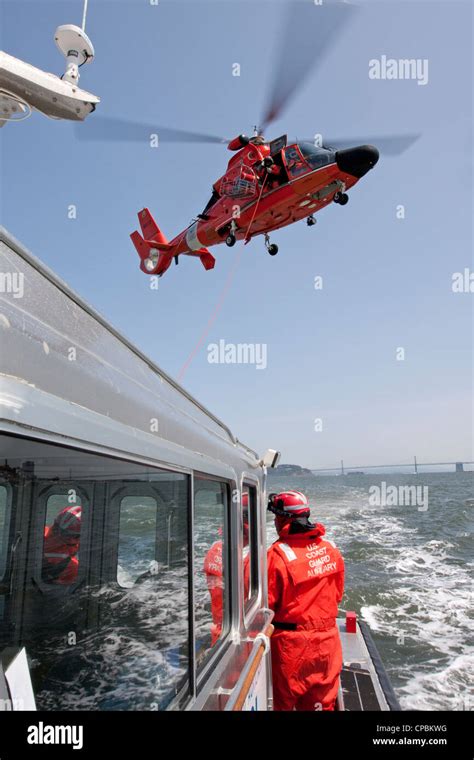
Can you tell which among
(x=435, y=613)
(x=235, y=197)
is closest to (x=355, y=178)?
(x=235, y=197)

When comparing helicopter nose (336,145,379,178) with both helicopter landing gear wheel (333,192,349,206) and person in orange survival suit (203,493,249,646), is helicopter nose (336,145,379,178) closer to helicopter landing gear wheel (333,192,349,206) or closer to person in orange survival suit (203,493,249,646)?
helicopter landing gear wheel (333,192,349,206)

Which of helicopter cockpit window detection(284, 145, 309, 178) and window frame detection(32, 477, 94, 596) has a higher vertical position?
helicopter cockpit window detection(284, 145, 309, 178)

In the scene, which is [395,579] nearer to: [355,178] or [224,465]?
[355,178]

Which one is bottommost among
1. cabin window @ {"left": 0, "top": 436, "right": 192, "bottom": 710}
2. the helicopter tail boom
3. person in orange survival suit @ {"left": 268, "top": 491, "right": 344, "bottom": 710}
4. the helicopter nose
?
person in orange survival suit @ {"left": 268, "top": 491, "right": 344, "bottom": 710}

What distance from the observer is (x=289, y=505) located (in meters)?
3.21

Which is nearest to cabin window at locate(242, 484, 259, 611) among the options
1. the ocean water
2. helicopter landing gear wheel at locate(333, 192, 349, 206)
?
the ocean water

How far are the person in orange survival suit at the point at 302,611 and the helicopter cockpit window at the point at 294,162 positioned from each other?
9134mm

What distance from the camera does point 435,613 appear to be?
31.7 feet

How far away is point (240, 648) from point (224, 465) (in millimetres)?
972

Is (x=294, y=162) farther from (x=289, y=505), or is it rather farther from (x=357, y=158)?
(x=289, y=505)

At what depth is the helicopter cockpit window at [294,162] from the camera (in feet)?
34.4

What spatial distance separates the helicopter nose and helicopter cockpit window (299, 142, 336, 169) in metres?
0.20

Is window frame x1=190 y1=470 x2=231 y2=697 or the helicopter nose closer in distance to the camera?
window frame x1=190 y1=470 x2=231 y2=697

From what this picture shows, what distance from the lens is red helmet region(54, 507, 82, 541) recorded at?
6.16 feet
